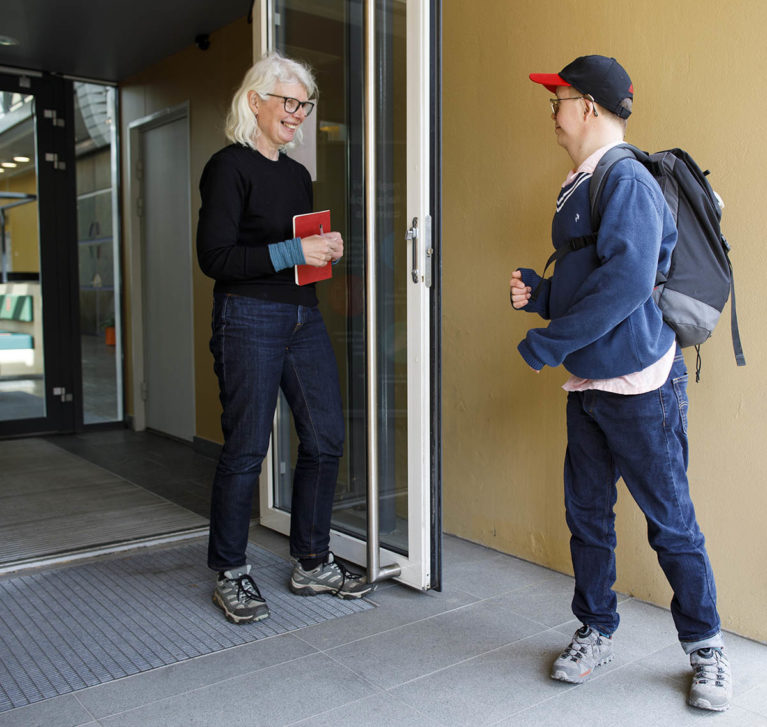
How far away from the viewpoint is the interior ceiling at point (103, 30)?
4.14 metres

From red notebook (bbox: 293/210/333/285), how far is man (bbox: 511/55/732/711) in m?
0.63

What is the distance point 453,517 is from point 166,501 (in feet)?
4.54

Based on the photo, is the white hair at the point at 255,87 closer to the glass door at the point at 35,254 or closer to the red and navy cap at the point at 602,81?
the red and navy cap at the point at 602,81

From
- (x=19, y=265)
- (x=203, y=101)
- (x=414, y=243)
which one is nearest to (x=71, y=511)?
(x=414, y=243)

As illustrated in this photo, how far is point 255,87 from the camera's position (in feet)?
7.41

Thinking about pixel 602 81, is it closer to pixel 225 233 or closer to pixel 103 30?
pixel 225 233

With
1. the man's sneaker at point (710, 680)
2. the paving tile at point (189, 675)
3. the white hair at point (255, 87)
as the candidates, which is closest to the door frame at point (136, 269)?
the white hair at point (255, 87)

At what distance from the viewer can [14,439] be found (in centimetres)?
522

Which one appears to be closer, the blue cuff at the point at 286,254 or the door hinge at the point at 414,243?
the blue cuff at the point at 286,254

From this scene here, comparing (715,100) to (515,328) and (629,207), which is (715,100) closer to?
(629,207)

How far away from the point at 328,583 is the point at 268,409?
591 millimetres

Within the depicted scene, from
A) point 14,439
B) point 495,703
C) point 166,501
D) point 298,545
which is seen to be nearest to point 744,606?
point 495,703

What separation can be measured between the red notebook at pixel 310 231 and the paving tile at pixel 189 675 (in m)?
0.99

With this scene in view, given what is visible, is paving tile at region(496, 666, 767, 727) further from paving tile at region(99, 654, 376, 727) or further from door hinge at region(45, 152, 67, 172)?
door hinge at region(45, 152, 67, 172)
